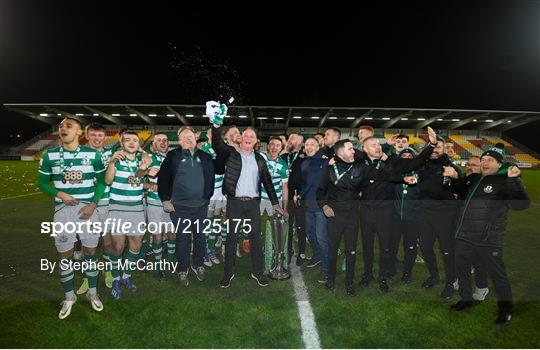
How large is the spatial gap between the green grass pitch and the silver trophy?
Answer: 0.24 metres

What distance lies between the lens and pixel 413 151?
465 centimetres

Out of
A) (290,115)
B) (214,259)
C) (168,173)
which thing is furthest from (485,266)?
(290,115)

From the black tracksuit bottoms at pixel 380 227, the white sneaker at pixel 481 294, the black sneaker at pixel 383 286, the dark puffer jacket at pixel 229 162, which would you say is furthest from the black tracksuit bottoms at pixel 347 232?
the white sneaker at pixel 481 294

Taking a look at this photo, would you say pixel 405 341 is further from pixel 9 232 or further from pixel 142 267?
pixel 9 232

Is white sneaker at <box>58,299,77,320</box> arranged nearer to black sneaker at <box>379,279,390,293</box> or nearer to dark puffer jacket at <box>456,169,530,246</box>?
black sneaker at <box>379,279,390,293</box>

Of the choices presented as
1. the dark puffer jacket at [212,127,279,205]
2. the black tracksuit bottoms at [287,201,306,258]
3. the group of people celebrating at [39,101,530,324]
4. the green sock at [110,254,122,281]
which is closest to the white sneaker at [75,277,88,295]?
the group of people celebrating at [39,101,530,324]

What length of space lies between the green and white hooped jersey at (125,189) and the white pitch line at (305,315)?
2318 mm

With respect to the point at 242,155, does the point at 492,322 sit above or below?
below

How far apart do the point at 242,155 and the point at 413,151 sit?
2.42 m

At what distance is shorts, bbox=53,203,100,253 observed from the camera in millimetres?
3498

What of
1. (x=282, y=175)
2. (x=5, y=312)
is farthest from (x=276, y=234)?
(x=5, y=312)

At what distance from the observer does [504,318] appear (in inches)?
135

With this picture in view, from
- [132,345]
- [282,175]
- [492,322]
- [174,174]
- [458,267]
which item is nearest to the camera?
[132,345]

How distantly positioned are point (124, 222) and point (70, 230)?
62 cm
